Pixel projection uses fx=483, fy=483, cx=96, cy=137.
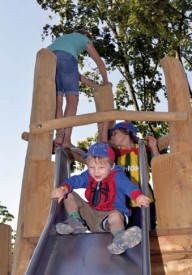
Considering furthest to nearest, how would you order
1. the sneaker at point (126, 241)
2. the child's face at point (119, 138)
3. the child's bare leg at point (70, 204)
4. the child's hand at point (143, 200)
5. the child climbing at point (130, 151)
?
the child's face at point (119, 138), the child climbing at point (130, 151), the child's bare leg at point (70, 204), the child's hand at point (143, 200), the sneaker at point (126, 241)

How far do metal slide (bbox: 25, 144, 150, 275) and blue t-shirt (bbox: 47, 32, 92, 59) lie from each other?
2.49 m

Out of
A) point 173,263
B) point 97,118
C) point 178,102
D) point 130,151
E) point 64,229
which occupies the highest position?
point 178,102

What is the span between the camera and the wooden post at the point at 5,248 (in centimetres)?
367

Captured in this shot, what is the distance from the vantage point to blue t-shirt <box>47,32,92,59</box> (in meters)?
5.46

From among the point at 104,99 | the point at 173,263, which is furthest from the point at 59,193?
the point at 104,99

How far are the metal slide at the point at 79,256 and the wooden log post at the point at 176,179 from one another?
60 centimetres

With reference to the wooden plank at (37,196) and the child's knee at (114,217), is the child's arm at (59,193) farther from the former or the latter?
the child's knee at (114,217)

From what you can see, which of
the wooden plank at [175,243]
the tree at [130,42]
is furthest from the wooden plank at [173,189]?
the tree at [130,42]

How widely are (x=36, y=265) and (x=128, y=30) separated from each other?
37.6ft

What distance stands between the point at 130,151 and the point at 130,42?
31.2ft

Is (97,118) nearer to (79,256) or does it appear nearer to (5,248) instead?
(5,248)

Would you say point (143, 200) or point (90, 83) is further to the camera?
point (90, 83)

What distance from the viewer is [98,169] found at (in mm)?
3654

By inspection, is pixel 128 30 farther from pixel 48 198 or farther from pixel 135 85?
pixel 48 198
